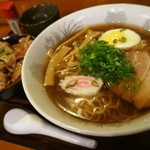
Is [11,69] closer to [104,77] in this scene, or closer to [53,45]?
[53,45]

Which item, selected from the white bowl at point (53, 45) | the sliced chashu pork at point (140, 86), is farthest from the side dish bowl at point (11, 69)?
the sliced chashu pork at point (140, 86)

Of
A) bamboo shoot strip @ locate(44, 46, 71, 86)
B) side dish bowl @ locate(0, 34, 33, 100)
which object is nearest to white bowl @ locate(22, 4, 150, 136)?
bamboo shoot strip @ locate(44, 46, 71, 86)

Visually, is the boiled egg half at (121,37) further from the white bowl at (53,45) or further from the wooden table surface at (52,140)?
the wooden table surface at (52,140)

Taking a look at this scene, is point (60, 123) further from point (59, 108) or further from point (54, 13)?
point (54, 13)

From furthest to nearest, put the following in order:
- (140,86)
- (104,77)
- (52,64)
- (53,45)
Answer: (53,45) → (52,64) → (104,77) → (140,86)

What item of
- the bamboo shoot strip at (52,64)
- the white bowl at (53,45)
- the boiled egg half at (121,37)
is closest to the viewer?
the white bowl at (53,45)

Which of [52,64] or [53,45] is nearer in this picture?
[52,64]

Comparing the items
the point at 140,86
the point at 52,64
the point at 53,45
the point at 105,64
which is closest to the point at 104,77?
the point at 105,64
